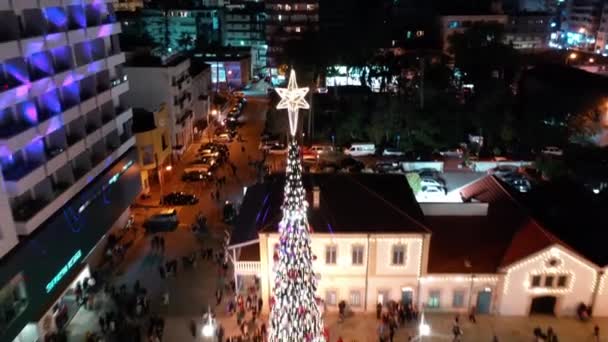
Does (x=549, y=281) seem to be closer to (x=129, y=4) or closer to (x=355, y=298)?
(x=355, y=298)

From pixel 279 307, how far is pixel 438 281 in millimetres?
12134

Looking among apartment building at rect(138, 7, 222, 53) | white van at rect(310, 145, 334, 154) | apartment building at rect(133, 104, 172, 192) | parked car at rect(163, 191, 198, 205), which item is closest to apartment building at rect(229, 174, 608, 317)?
parked car at rect(163, 191, 198, 205)

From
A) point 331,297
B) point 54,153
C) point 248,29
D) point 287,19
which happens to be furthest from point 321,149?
point 248,29

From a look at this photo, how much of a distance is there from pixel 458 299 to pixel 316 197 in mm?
9290

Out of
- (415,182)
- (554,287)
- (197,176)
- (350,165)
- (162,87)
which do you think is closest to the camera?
(554,287)

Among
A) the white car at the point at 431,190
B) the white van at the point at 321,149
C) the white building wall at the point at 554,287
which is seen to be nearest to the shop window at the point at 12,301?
the white building wall at the point at 554,287

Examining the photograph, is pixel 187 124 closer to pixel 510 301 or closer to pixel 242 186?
pixel 242 186

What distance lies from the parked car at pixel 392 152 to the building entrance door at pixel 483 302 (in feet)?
85.5

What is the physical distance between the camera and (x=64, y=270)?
26797 millimetres

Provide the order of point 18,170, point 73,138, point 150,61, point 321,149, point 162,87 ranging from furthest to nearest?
point 321,149 < point 150,61 < point 162,87 < point 73,138 < point 18,170

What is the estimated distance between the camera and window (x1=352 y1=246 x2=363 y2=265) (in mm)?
26942

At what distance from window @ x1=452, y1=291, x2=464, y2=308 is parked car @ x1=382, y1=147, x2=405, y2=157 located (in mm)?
26043

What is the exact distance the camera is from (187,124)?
5544 cm

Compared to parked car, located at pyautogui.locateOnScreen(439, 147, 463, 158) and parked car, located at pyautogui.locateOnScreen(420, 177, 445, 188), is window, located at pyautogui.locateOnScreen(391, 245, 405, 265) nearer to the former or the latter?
parked car, located at pyautogui.locateOnScreen(420, 177, 445, 188)
